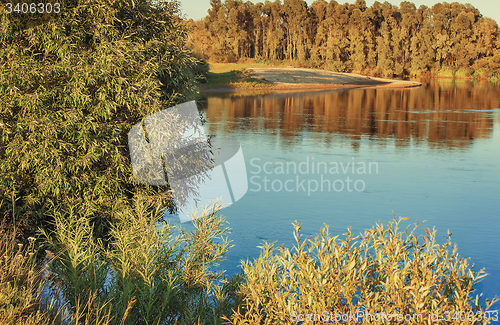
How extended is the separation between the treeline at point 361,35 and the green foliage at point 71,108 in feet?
245

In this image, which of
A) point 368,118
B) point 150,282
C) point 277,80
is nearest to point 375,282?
point 150,282

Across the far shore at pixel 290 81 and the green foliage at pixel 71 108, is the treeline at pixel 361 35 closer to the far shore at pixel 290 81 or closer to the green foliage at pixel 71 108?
the far shore at pixel 290 81

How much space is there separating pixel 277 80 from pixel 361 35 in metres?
33.4

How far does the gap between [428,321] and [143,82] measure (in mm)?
6328

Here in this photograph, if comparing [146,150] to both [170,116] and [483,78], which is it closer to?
[170,116]

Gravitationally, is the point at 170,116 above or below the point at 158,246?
above

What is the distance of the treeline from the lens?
8731 centimetres

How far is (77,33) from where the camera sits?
8898mm

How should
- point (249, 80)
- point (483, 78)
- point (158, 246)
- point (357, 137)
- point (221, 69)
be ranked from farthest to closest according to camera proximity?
1. point (483, 78)
2. point (221, 69)
3. point (249, 80)
4. point (357, 137)
5. point (158, 246)

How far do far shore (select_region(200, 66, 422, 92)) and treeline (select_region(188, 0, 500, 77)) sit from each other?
1119 centimetres

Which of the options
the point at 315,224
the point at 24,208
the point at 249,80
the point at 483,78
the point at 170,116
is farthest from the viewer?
the point at 483,78

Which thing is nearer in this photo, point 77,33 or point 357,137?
point 77,33

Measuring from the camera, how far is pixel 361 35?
89.8 meters

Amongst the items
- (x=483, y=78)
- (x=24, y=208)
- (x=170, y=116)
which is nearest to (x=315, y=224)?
(x=170, y=116)
